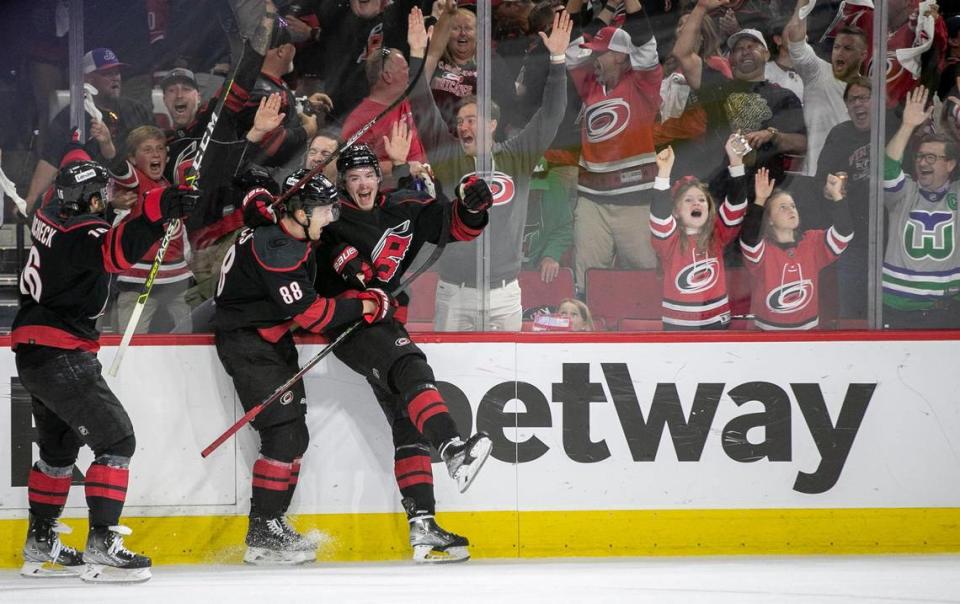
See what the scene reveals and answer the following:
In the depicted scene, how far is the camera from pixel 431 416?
11.7 feet

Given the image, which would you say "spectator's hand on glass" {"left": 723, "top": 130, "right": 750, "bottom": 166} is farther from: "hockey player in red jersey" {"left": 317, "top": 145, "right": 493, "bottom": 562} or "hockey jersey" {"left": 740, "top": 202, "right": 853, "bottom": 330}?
"hockey player in red jersey" {"left": 317, "top": 145, "right": 493, "bottom": 562}

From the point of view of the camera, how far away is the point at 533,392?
12.7 ft

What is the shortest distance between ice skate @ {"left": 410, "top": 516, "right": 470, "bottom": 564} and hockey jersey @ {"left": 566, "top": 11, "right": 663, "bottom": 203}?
1262mm

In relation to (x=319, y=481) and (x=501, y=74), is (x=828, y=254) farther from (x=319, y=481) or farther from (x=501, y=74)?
(x=319, y=481)

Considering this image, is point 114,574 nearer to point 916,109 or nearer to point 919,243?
point 919,243

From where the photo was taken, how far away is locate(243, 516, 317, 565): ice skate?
12.1ft

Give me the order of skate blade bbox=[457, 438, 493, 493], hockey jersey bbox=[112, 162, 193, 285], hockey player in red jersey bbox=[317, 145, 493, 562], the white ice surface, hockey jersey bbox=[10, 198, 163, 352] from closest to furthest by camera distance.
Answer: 1. the white ice surface
2. hockey jersey bbox=[10, 198, 163, 352]
3. skate blade bbox=[457, 438, 493, 493]
4. hockey player in red jersey bbox=[317, 145, 493, 562]
5. hockey jersey bbox=[112, 162, 193, 285]

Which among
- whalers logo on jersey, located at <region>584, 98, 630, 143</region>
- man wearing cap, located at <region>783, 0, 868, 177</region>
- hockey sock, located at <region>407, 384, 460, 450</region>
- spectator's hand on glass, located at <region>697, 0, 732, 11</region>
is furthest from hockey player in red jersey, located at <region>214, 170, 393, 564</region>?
man wearing cap, located at <region>783, 0, 868, 177</region>

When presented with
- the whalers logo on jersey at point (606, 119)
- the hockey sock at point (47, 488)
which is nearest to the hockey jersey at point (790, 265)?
the whalers logo on jersey at point (606, 119)

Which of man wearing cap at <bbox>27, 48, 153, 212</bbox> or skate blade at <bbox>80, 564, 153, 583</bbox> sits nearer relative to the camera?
skate blade at <bbox>80, 564, 153, 583</bbox>

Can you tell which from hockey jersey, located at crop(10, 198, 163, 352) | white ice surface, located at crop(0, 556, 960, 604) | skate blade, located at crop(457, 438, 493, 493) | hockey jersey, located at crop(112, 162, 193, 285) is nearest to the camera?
white ice surface, located at crop(0, 556, 960, 604)

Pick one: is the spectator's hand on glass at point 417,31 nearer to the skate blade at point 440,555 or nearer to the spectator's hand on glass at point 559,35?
the spectator's hand on glass at point 559,35

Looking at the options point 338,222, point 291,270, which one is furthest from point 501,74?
point 291,270

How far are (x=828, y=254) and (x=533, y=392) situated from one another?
114cm
